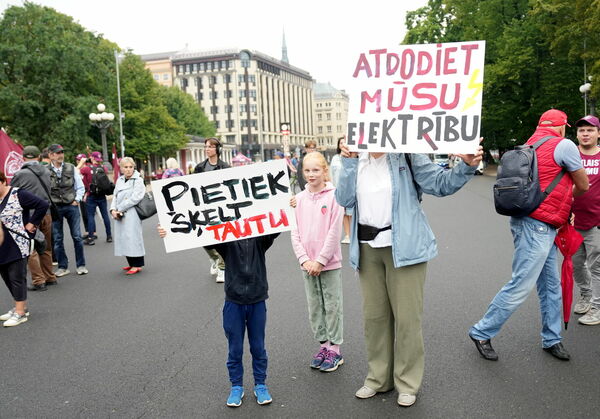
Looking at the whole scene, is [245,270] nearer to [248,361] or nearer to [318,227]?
[318,227]

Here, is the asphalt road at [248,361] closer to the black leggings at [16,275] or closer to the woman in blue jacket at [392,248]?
the woman in blue jacket at [392,248]

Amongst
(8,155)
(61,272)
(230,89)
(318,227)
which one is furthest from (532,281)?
(230,89)

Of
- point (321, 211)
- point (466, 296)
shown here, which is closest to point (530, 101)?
point (466, 296)

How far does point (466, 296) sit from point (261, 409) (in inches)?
137

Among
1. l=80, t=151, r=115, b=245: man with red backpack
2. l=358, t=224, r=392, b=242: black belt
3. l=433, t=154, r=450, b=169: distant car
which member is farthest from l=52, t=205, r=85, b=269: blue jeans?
l=358, t=224, r=392, b=242: black belt

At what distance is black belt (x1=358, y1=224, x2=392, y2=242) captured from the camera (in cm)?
386

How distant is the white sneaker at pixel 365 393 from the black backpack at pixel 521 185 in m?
1.73

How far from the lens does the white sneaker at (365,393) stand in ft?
13.0

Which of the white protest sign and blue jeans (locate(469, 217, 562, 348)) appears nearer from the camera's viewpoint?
the white protest sign

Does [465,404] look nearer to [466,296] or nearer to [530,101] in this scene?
→ [466,296]

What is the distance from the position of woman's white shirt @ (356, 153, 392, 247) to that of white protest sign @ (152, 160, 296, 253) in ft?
1.92

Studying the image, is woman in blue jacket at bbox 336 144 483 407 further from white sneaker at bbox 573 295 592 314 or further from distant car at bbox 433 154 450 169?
white sneaker at bbox 573 295 592 314

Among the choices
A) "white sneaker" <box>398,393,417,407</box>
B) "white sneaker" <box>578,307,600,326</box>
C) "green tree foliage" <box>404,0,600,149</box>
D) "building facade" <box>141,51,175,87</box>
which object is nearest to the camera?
"white sneaker" <box>398,393,417,407</box>

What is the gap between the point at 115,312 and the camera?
6637mm
